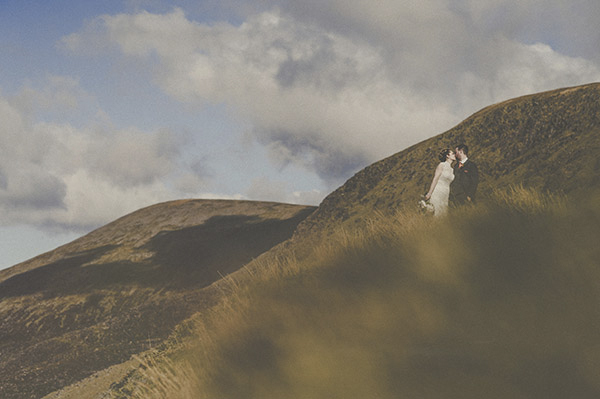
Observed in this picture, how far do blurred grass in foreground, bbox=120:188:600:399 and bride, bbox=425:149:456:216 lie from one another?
3.97 metres

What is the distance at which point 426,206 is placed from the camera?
1011 cm

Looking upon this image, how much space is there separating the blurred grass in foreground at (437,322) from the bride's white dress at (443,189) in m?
4.16

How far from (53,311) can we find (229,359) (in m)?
45.3

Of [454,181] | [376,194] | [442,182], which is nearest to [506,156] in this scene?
[376,194]

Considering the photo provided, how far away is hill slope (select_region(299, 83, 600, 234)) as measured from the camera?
54.7 feet

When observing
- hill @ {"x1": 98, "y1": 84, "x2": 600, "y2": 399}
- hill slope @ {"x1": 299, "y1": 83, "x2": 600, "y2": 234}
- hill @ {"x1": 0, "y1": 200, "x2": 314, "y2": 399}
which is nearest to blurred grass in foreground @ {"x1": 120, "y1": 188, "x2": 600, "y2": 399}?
hill @ {"x1": 98, "y1": 84, "x2": 600, "y2": 399}

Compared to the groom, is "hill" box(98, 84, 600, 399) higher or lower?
lower

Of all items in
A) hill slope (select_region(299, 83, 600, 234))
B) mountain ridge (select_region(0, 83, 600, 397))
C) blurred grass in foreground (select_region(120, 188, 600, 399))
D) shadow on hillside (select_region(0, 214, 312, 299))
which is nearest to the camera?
blurred grass in foreground (select_region(120, 188, 600, 399))

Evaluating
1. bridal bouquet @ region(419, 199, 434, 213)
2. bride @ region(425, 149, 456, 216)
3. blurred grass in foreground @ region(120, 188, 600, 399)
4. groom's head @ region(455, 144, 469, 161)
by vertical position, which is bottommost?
blurred grass in foreground @ region(120, 188, 600, 399)

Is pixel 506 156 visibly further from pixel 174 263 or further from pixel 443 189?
pixel 174 263

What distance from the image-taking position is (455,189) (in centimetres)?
998

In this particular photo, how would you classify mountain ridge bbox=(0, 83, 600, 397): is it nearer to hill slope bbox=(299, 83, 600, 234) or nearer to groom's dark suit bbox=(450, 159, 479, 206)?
hill slope bbox=(299, 83, 600, 234)

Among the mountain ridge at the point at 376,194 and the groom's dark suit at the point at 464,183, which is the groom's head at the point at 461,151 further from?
the mountain ridge at the point at 376,194

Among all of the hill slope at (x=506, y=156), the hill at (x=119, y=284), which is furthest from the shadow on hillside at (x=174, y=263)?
the hill slope at (x=506, y=156)
